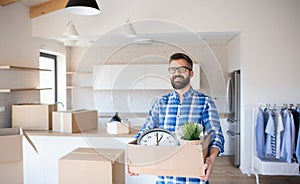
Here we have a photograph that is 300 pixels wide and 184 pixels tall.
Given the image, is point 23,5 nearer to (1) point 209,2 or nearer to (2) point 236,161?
(1) point 209,2

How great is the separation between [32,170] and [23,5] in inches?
92.0

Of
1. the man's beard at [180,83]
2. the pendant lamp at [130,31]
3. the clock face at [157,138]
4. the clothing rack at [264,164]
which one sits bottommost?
the clothing rack at [264,164]

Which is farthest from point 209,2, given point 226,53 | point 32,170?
point 32,170

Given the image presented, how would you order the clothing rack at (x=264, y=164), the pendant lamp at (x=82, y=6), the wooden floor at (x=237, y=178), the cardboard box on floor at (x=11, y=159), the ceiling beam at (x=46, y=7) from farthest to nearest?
the ceiling beam at (x=46, y=7) → the wooden floor at (x=237, y=178) → the clothing rack at (x=264, y=164) → the cardboard box on floor at (x=11, y=159) → the pendant lamp at (x=82, y=6)

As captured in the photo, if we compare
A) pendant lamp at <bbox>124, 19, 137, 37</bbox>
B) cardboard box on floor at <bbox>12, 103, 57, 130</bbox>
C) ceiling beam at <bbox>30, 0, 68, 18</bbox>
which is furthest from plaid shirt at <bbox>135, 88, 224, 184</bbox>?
ceiling beam at <bbox>30, 0, 68, 18</bbox>

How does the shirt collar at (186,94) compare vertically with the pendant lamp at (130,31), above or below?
below

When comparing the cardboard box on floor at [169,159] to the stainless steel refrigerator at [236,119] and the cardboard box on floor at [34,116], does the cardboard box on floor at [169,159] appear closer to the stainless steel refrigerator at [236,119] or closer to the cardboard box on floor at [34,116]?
the cardboard box on floor at [34,116]

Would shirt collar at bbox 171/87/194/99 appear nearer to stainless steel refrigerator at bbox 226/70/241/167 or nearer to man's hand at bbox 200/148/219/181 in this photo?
man's hand at bbox 200/148/219/181

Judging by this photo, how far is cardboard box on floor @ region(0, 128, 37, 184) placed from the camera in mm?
2391

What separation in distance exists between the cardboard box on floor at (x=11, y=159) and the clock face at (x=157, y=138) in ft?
6.64

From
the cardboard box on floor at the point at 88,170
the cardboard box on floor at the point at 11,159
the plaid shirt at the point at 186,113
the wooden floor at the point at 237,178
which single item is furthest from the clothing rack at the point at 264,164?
the cardboard box on floor at the point at 11,159

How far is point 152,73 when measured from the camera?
975 mm

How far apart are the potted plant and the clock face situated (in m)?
0.04

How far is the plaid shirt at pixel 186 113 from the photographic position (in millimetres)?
1002
